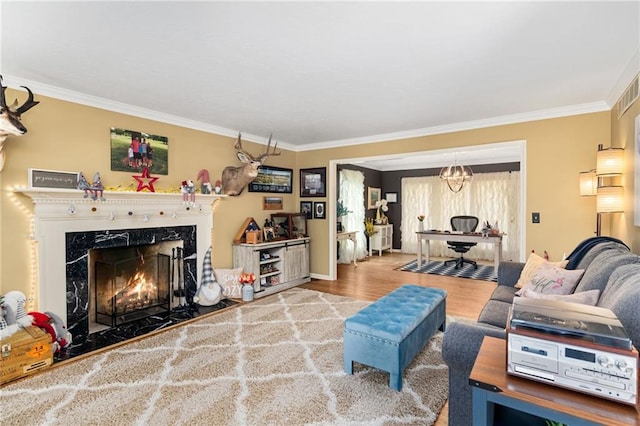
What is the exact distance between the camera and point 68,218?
3059 mm

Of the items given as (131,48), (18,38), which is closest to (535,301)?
(131,48)

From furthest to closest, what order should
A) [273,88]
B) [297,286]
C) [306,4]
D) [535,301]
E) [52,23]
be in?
1. [297,286]
2. [273,88]
3. [52,23]
4. [306,4]
5. [535,301]

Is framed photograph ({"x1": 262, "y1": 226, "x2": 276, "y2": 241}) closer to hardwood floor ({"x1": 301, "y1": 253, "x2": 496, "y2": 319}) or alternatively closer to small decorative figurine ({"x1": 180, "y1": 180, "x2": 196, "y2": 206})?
hardwood floor ({"x1": 301, "y1": 253, "x2": 496, "y2": 319})

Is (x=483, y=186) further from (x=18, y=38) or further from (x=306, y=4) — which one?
(x=18, y=38)

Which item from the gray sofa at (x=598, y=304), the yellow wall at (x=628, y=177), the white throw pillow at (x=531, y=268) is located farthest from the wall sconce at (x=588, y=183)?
the gray sofa at (x=598, y=304)

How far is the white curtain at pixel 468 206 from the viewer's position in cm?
748

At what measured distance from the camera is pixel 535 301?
1.44m

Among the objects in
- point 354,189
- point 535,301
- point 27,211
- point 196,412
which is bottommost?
point 196,412

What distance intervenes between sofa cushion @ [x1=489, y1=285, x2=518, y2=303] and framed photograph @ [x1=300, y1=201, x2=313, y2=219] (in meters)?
3.38

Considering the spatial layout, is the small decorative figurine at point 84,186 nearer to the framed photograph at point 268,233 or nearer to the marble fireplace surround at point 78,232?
the marble fireplace surround at point 78,232

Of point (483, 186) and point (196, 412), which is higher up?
point (483, 186)

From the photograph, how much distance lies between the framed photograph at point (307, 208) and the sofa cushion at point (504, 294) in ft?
11.1

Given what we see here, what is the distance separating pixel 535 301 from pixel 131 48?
2.92 meters

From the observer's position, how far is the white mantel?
9.46 ft
